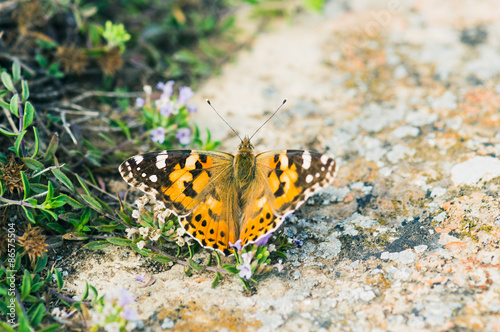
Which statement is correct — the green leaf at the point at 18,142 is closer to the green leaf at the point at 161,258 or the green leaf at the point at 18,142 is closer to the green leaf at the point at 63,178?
the green leaf at the point at 63,178

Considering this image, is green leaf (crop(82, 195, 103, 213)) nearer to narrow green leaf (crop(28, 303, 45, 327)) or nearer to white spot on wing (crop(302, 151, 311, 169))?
narrow green leaf (crop(28, 303, 45, 327))

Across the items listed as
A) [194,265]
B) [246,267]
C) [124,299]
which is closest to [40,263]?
[124,299]

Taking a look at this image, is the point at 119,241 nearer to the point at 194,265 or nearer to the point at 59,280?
the point at 59,280

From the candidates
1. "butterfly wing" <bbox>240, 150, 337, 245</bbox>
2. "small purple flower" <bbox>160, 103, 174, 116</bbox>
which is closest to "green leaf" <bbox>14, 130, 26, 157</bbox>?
"small purple flower" <bbox>160, 103, 174, 116</bbox>

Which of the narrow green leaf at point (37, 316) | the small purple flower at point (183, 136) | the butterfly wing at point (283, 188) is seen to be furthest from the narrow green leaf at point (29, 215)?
the butterfly wing at point (283, 188)

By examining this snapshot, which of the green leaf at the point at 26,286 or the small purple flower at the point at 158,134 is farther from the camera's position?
the small purple flower at the point at 158,134

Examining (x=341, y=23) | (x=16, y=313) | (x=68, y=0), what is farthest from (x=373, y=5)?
(x=16, y=313)
